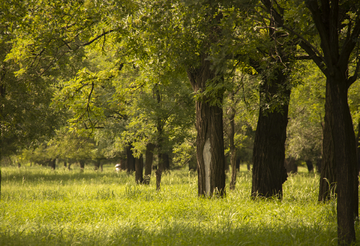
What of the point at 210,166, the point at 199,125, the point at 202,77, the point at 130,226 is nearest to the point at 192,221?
the point at 130,226

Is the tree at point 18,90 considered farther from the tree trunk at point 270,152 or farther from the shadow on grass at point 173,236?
the tree trunk at point 270,152

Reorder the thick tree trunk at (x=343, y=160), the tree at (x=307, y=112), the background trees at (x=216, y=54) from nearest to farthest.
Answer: the thick tree trunk at (x=343, y=160), the background trees at (x=216, y=54), the tree at (x=307, y=112)

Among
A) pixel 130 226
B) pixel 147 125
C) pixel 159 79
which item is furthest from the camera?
pixel 147 125

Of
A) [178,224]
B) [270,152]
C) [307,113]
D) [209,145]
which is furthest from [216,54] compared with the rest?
[307,113]

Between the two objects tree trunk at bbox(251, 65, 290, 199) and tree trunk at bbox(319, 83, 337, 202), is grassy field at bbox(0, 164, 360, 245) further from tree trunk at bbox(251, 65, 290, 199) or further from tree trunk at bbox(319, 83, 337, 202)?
tree trunk at bbox(319, 83, 337, 202)

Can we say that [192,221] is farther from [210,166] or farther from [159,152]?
[159,152]

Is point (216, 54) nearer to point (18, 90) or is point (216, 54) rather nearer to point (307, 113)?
point (18, 90)

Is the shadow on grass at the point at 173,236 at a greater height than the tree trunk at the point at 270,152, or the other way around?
the tree trunk at the point at 270,152

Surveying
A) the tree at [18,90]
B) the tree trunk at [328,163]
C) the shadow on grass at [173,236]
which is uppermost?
the tree at [18,90]

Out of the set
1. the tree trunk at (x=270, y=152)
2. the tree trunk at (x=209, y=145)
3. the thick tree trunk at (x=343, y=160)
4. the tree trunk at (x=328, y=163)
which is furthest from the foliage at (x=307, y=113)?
the thick tree trunk at (x=343, y=160)

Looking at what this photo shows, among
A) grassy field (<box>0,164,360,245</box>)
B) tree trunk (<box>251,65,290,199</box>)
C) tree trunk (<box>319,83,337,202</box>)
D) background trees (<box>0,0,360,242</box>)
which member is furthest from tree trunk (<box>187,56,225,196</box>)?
tree trunk (<box>319,83,337,202</box>)

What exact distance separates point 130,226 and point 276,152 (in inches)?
182

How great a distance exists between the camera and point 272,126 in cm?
842

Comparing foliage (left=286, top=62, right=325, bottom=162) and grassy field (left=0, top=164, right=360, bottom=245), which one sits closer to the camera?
grassy field (left=0, top=164, right=360, bottom=245)
